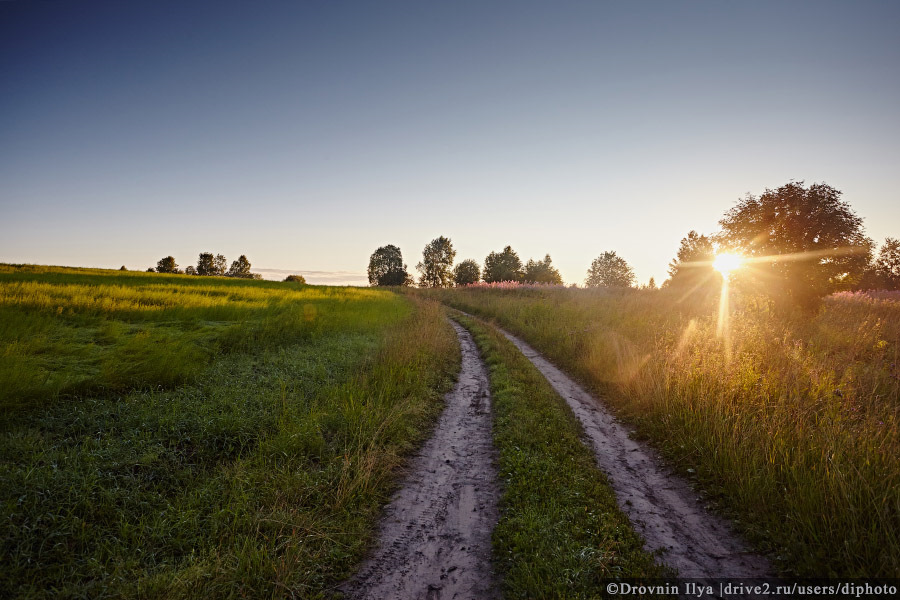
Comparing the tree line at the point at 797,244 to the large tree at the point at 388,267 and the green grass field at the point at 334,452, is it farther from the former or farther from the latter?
the large tree at the point at 388,267

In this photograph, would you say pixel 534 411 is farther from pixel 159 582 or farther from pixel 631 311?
pixel 631 311

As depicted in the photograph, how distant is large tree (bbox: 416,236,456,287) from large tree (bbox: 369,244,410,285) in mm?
4638

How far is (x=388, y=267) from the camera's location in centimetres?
7625

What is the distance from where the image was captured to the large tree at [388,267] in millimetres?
75812

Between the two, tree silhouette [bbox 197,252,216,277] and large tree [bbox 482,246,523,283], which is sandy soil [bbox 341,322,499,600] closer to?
large tree [bbox 482,246,523,283]

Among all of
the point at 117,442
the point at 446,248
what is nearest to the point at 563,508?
the point at 117,442

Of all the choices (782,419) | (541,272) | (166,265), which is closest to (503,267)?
(541,272)

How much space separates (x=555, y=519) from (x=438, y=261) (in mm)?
73127

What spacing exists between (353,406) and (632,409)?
6211mm

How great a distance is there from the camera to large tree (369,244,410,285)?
249 ft

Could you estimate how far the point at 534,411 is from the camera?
7.48 m

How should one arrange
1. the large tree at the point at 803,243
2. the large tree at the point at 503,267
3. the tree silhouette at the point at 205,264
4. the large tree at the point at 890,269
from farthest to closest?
the tree silhouette at the point at 205,264 < the large tree at the point at 503,267 < the large tree at the point at 890,269 < the large tree at the point at 803,243

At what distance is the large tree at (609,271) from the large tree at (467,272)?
22.2 meters

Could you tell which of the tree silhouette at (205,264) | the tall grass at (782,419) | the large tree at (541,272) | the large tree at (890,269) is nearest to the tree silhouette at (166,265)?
the tree silhouette at (205,264)
